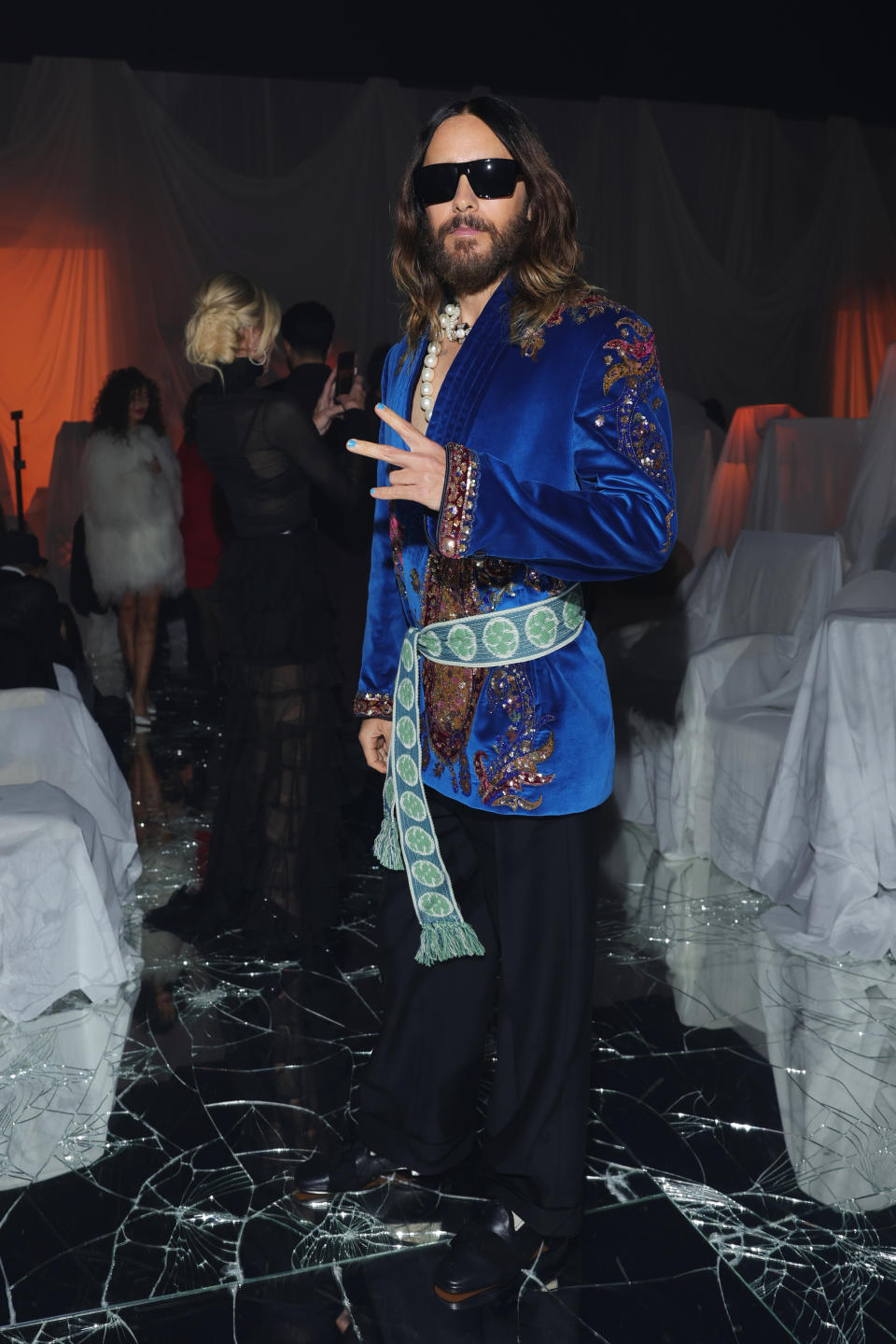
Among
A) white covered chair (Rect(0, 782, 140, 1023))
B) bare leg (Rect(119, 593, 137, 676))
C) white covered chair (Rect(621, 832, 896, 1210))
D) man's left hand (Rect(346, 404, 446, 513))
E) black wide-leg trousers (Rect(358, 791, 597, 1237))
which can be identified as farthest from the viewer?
bare leg (Rect(119, 593, 137, 676))

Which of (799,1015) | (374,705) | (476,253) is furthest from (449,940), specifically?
(799,1015)

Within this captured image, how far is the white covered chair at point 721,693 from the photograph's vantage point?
3.69 metres

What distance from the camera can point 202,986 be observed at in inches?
112

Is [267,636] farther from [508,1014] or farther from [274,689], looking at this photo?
[508,1014]

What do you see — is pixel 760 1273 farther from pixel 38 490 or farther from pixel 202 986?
pixel 38 490

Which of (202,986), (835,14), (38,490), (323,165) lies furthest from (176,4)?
(202,986)

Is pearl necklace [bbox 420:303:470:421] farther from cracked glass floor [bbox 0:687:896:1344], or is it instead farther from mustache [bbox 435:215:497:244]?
cracked glass floor [bbox 0:687:896:1344]

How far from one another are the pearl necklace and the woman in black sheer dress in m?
1.09

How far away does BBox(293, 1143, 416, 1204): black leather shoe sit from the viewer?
78.0 inches

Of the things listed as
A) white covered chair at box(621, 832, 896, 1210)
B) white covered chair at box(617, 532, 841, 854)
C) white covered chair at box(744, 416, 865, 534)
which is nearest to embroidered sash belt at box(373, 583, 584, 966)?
white covered chair at box(621, 832, 896, 1210)

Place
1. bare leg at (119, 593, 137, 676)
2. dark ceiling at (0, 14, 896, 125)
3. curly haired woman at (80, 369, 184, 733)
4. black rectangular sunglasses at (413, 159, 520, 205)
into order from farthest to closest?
dark ceiling at (0, 14, 896, 125) < bare leg at (119, 593, 137, 676) < curly haired woman at (80, 369, 184, 733) < black rectangular sunglasses at (413, 159, 520, 205)

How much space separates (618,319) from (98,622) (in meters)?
5.54

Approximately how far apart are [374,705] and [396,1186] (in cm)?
78

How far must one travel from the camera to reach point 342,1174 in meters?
1.98
